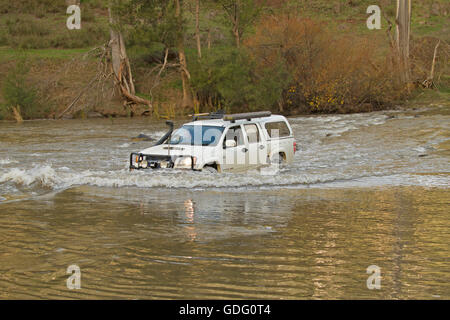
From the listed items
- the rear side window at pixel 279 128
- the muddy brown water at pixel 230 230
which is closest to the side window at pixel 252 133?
the rear side window at pixel 279 128

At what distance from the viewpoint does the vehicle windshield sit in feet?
48.9

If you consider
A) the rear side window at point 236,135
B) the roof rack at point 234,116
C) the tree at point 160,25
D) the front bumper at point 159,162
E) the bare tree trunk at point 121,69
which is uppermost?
the tree at point 160,25

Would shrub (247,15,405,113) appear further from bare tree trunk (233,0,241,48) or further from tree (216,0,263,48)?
tree (216,0,263,48)

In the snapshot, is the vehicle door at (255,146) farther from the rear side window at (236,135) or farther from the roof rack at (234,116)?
the roof rack at (234,116)

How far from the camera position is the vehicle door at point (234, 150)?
582 inches

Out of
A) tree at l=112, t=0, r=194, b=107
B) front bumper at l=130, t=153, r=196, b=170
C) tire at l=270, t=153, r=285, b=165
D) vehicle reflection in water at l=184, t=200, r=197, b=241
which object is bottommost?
vehicle reflection in water at l=184, t=200, r=197, b=241

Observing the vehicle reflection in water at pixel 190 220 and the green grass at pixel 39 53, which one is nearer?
the vehicle reflection in water at pixel 190 220

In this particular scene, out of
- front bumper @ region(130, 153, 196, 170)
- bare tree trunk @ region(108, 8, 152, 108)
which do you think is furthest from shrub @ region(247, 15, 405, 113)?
front bumper @ region(130, 153, 196, 170)

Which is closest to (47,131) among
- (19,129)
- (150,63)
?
(19,129)

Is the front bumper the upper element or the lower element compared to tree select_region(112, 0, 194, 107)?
lower

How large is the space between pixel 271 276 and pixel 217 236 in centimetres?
219

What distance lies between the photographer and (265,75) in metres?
35.7

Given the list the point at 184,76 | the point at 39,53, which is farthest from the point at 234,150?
the point at 39,53

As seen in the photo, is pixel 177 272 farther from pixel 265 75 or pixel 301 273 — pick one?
pixel 265 75
